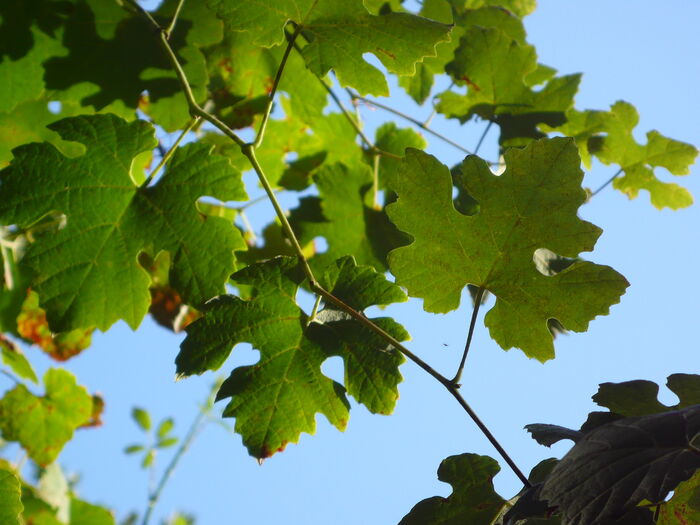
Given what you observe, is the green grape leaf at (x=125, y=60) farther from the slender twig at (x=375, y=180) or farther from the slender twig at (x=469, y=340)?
the slender twig at (x=469, y=340)

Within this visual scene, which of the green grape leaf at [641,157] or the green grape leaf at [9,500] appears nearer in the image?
the green grape leaf at [9,500]

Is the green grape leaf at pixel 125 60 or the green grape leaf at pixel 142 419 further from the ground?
the green grape leaf at pixel 142 419

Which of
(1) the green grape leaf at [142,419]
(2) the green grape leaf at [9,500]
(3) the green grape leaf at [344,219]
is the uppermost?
(1) the green grape leaf at [142,419]

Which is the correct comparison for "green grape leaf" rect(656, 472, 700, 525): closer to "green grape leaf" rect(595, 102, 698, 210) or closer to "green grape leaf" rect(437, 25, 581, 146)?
"green grape leaf" rect(437, 25, 581, 146)

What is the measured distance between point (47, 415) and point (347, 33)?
65.6 inches

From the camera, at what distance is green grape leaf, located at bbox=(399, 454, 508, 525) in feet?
4.30

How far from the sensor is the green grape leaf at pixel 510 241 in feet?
4.15

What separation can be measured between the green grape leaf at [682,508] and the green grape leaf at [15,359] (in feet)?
5.80

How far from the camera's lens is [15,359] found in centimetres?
213

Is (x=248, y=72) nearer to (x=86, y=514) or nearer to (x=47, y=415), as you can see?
(x=47, y=415)

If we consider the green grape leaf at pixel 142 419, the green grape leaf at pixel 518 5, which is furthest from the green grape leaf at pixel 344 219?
the green grape leaf at pixel 142 419

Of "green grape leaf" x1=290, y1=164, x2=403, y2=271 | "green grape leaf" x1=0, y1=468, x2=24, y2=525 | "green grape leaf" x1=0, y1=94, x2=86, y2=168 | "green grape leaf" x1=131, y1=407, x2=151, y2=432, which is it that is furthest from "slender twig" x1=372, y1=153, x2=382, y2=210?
"green grape leaf" x1=131, y1=407, x2=151, y2=432

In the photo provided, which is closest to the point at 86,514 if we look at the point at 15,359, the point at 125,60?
the point at 15,359

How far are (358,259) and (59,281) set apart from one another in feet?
2.74
